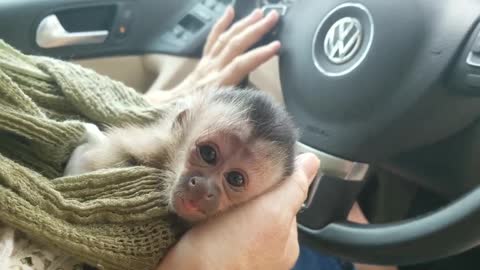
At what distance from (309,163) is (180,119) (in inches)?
8.1

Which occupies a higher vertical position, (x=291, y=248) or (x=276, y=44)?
(x=276, y=44)

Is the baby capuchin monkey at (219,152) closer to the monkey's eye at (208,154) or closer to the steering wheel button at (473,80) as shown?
the monkey's eye at (208,154)

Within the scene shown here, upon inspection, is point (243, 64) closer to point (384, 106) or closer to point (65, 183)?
point (384, 106)

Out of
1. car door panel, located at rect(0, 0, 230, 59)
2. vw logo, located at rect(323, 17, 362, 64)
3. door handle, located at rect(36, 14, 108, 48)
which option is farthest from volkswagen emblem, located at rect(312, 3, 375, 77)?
door handle, located at rect(36, 14, 108, 48)

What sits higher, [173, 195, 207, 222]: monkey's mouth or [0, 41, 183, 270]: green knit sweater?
[0, 41, 183, 270]: green knit sweater

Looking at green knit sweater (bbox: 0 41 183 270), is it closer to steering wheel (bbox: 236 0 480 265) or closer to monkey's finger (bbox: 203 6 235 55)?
steering wheel (bbox: 236 0 480 265)

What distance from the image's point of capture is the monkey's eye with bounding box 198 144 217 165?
3.04 ft

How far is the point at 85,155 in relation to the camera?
A: 89 centimetres

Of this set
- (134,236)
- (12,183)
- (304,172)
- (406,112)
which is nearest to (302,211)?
(304,172)

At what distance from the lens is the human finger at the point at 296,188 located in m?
0.91

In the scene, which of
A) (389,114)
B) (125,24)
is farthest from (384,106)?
(125,24)

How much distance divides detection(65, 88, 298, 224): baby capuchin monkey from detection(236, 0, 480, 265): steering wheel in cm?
12

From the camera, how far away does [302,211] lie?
41.5 inches

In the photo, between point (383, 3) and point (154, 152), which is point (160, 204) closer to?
point (154, 152)
